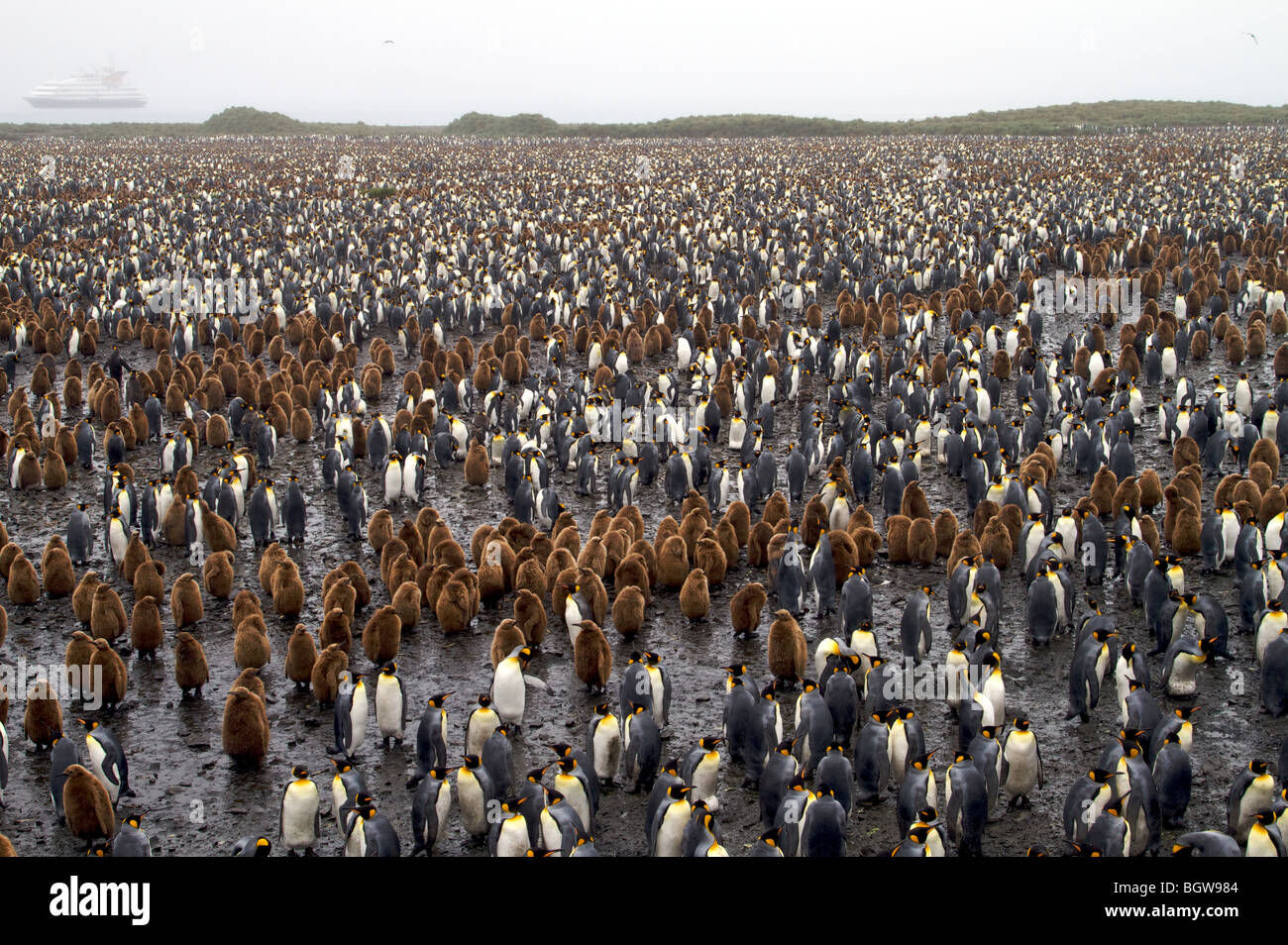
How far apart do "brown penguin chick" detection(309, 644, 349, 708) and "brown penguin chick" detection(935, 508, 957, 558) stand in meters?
5.59

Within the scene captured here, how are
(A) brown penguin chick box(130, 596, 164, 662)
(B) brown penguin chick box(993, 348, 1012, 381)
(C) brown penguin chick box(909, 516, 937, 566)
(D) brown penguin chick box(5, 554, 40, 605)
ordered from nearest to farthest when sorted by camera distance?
(A) brown penguin chick box(130, 596, 164, 662) → (D) brown penguin chick box(5, 554, 40, 605) → (C) brown penguin chick box(909, 516, 937, 566) → (B) brown penguin chick box(993, 348, 1012, 381)

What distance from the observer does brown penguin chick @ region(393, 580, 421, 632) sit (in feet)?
28.1

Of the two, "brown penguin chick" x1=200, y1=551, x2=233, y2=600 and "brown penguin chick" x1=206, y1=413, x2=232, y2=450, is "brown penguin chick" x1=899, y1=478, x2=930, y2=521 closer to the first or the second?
"brown penguin chick" x1=200, y1=551, x2=233, y2=600

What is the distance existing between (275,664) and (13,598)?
8.93 feet

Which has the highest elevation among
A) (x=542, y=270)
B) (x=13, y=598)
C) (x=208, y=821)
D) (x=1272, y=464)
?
(x=542, y=270)

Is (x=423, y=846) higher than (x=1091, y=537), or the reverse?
(x=1091, y=537)

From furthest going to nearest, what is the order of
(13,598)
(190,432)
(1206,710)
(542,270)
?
(542,270)
(190,432)
(13,598)
(1206,710)

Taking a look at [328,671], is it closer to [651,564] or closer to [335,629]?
[335,629]

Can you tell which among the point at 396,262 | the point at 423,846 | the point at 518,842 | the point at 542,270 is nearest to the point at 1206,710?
the point at 518,842

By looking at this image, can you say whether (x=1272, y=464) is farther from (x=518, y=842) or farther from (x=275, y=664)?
(x=275, y=664)

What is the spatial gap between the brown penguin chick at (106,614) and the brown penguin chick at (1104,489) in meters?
9.04

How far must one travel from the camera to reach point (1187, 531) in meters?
9.48

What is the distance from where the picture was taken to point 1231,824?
19.1 ft

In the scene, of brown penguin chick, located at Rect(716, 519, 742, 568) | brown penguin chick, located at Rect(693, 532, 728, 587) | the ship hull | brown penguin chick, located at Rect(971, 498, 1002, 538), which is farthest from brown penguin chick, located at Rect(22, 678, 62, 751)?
the ship hull
